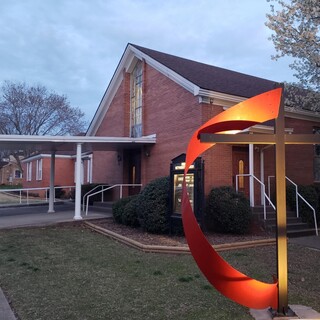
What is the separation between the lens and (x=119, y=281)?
20.5 ft

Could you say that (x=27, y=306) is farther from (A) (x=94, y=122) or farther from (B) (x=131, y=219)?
(A) (x=94, y=122)

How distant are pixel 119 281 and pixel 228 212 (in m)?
5.37

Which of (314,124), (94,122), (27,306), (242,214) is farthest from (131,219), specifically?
(94,122)

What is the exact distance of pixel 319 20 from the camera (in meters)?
10.3

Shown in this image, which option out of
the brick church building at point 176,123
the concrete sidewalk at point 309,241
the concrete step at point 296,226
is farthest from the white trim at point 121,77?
the concrete sidewalk at point 309,241

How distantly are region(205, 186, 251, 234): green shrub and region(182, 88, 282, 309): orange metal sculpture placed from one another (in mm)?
6520

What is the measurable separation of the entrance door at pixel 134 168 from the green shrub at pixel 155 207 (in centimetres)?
621

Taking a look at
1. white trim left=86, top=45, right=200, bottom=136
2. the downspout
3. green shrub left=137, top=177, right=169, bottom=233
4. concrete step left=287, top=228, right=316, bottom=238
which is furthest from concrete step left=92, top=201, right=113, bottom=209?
concrete step left=287, top=228, right=316, bottom=238

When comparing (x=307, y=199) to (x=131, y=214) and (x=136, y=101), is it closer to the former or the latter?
(x=131, y=214)

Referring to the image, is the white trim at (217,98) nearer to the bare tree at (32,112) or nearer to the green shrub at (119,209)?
the green shrub at (119,209)

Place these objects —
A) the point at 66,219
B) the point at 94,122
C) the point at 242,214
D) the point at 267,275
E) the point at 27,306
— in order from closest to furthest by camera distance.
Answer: the point at 27,306, the point at 267,275, the point at 242,214, the point at 66,219, the point at 94,122

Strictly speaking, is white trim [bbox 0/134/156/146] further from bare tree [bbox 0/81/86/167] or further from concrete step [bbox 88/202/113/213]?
bare tree [bbox 0/81/86/167]

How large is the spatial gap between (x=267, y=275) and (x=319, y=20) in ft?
23.8

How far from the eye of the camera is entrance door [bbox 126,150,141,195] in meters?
17.7
